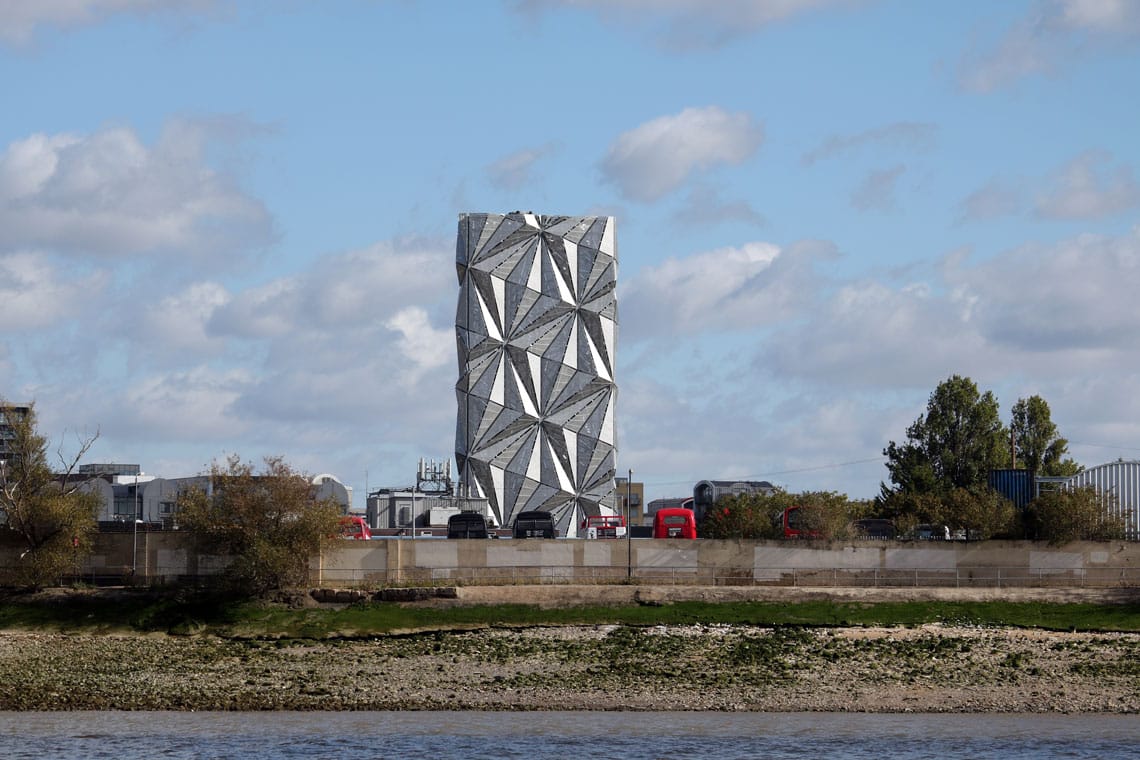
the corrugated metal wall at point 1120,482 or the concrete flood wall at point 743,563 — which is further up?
the corrugated metal wall at point 1120,482

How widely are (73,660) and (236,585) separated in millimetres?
10796

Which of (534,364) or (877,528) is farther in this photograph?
(534,364)

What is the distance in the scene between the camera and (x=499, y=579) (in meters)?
73.5

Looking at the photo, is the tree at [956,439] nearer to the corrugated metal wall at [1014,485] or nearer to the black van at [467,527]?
the corrugated metal wall at [1014,485]

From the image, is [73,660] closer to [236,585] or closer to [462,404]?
[236,585]

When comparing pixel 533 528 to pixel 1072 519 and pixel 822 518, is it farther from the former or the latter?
pixel 1072 519

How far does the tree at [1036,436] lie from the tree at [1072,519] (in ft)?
142

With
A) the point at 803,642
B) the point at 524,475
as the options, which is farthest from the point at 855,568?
the point at 524,475

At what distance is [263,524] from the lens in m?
70.7

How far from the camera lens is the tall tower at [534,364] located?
127562 mm

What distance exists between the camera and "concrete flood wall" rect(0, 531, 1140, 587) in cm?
7394

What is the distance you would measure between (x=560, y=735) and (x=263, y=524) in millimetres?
27337

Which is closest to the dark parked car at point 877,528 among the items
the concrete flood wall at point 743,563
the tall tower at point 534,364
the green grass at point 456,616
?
the concrete flood wall at point 743,563

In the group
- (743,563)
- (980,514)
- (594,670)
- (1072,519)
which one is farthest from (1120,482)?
(594,670)
